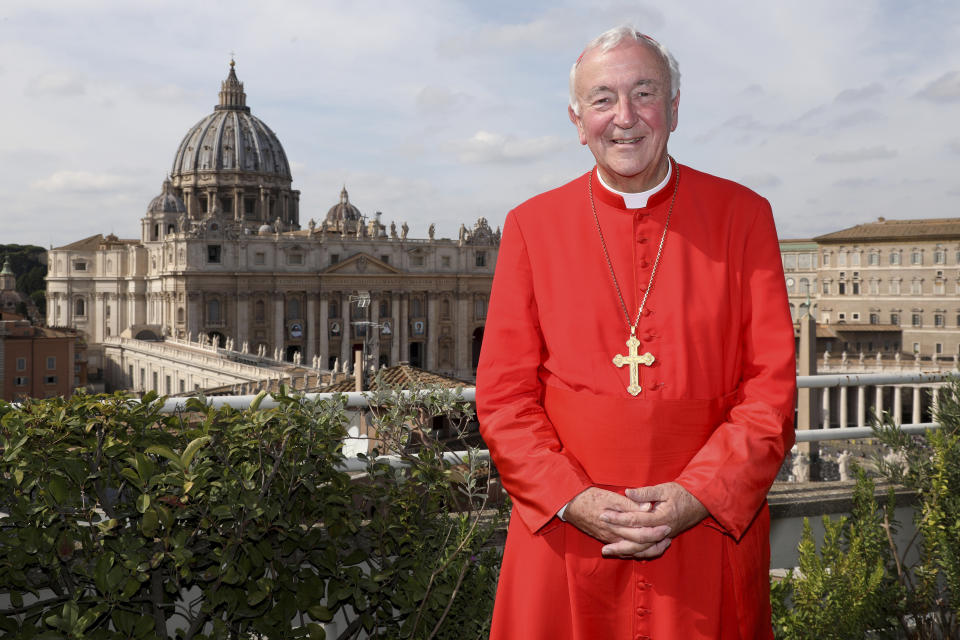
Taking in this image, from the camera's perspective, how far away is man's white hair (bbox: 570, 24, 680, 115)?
2.32 m

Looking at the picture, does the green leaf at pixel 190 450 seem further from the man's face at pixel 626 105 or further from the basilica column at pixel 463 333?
the basilica column at pixel 463 333

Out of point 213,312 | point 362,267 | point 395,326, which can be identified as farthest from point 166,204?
point 395,326

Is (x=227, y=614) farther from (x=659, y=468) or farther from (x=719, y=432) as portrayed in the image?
(x=719, y=432)

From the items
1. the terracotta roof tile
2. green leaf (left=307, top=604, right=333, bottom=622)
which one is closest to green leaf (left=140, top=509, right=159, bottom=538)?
green leaf (left=307, top=604, right=333, bottom=622)

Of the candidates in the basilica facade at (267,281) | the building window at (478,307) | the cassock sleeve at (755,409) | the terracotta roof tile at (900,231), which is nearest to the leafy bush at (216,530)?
the cassock sleeve at (755,409)

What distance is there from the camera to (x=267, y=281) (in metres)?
69.6

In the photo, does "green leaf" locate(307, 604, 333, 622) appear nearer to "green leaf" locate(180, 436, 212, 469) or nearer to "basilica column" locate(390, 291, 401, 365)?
"green leaf" locate(180, 436, 212, 469)

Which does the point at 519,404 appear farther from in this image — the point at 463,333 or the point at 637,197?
the point at 463,333

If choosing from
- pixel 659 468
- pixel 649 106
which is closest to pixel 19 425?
pixel 659 468

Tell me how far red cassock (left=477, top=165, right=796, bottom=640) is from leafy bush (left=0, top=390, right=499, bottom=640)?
2.61ft

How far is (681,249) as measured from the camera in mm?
2416

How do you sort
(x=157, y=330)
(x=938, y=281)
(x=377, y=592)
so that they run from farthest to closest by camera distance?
1. (x=157, y=330)
2. (x=938, y=281)
3. (x=377, y=592)

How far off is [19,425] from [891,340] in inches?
2759

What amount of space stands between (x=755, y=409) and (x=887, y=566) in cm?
219
